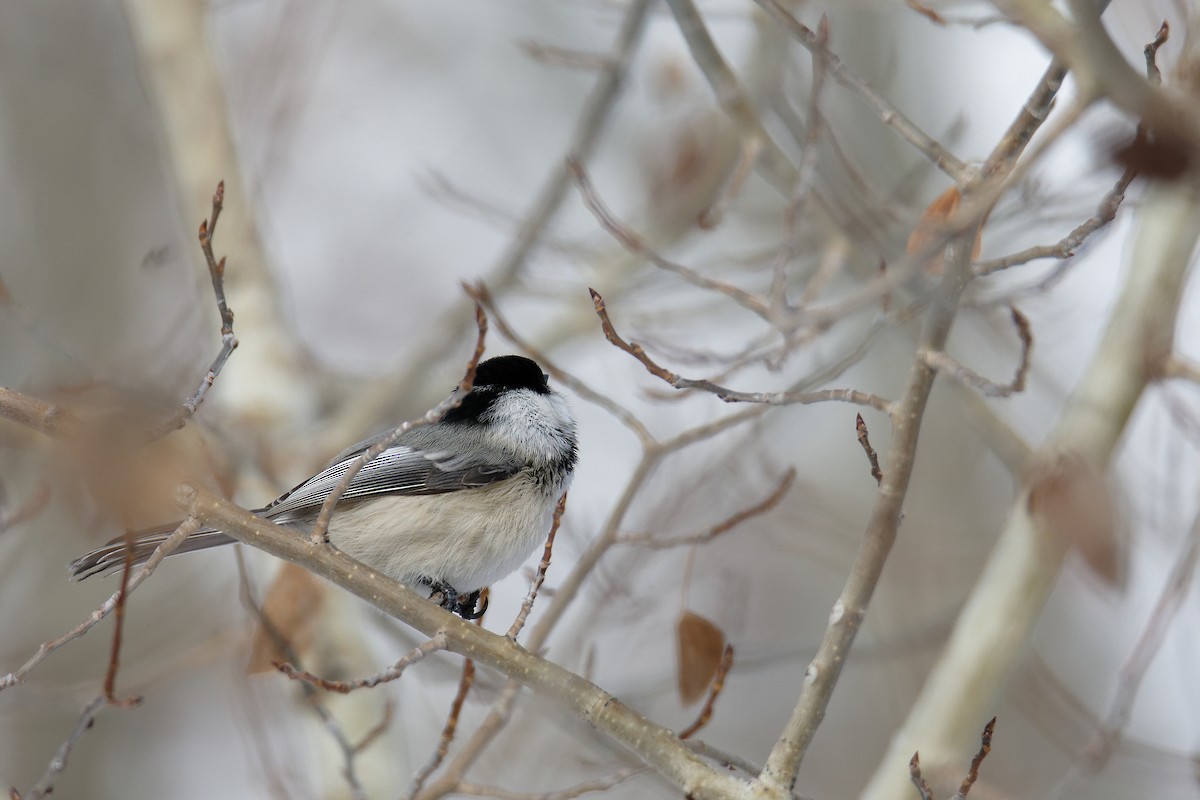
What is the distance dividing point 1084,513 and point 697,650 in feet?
3.08

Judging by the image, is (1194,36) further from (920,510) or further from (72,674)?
(72,674)

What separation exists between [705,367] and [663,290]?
147 cm

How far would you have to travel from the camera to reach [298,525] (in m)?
3.11

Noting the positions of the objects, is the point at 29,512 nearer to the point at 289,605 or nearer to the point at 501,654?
the point at 289,605

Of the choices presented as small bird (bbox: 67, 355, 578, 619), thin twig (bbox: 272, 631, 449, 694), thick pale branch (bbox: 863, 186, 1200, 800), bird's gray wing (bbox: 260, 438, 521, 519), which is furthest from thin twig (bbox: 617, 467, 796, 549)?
thick pale branch (bbox: 863, 186, 1200, 800)

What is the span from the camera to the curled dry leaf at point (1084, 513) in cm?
219

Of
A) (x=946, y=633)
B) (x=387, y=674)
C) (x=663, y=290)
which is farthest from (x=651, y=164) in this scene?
(x=387, y=674)

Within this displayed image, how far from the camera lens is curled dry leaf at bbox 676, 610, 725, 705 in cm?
256

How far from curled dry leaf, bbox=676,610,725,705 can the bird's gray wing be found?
2.67ft

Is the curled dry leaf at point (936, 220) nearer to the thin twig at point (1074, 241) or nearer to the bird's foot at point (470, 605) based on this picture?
the thin twig at point (1074, 241)

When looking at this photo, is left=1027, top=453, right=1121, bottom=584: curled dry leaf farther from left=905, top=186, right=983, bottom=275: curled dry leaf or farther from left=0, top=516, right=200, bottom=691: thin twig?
left=0, top=516, right=200, bottom=691: thin twig

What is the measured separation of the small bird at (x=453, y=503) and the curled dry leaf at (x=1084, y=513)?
139 centimetres

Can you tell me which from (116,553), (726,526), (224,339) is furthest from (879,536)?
(116,553)

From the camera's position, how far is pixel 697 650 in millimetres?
2566
